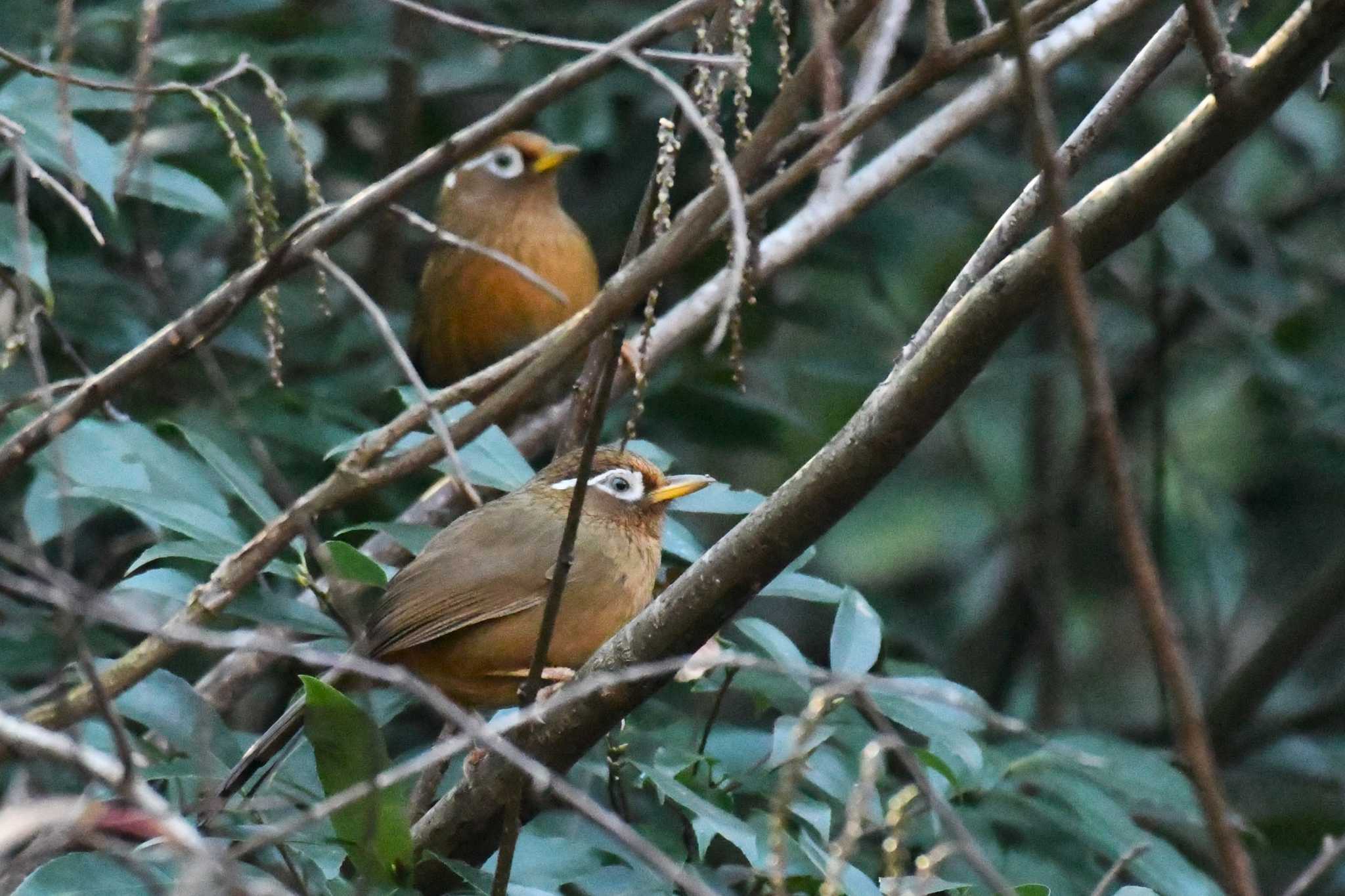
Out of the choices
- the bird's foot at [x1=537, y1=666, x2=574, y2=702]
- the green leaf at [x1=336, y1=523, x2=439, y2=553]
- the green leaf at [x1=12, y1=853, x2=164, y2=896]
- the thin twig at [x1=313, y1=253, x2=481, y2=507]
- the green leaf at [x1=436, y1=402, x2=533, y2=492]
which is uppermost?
the thin twig at [x1=313, y1=253, x2=481, y2=507]

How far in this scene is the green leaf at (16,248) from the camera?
3.36 metres

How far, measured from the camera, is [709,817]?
277 cm

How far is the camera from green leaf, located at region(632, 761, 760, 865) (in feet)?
8.91

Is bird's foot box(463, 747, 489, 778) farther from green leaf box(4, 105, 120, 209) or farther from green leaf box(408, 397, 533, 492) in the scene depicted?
green leaf box(4, 105, 120, 209)

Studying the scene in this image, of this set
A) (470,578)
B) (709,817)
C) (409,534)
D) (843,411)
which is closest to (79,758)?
(709,817)

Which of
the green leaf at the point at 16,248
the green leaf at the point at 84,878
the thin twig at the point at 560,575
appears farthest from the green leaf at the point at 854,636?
the green leaf at the point at 16,248

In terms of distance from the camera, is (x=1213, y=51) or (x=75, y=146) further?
(x=75, y=146)

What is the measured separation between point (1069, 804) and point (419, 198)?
4.55m

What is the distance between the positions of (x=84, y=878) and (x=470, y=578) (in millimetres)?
1694

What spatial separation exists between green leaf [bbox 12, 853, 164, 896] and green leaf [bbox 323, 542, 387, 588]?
0.84 metres

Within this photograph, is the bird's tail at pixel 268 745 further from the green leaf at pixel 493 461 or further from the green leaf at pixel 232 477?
the green leaf at pixel 493 461

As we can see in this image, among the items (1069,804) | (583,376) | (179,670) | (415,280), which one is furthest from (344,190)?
(1069,804)

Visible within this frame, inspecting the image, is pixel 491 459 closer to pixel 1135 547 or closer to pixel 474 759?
pixel 474 759

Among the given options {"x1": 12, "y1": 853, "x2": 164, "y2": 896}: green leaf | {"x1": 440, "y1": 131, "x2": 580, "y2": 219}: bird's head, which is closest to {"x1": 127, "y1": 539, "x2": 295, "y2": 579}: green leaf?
{"x1": 12, "y1": 853, "x2": 164, "y2": 896}: green leaf
